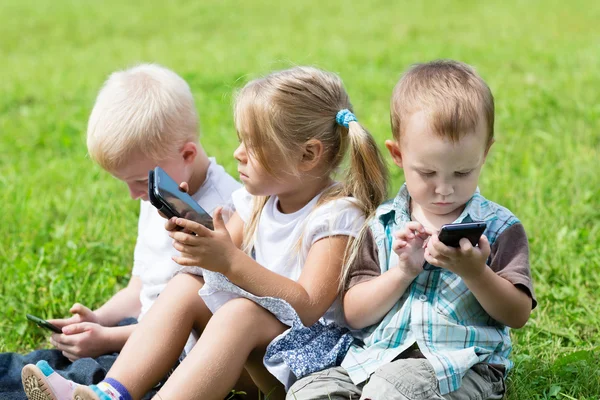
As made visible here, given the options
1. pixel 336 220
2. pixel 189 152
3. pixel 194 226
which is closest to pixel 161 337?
pixel 194 226

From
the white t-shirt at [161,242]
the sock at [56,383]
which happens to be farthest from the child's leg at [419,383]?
the white t-shirt at [161,242]

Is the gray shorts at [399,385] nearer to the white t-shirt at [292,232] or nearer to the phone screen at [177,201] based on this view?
the white t-shirt at [292,232]

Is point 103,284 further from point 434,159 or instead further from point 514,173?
point 514,173

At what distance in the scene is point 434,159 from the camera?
2.54 m

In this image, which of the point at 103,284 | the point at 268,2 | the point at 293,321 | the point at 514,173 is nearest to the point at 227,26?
the point at 268,2

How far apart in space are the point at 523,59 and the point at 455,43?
1.47m

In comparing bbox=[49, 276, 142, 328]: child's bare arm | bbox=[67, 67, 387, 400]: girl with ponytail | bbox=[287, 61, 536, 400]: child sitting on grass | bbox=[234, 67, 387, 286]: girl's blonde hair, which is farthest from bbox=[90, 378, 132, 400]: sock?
bbox=[234, 67, 387, 286]: girl's blonde hair

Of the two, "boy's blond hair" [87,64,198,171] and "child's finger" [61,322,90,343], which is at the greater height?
"boy's blond hair" [87,64,198,171]

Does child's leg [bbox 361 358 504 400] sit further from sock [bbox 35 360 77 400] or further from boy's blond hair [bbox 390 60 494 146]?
sock [bbox 35 360 77 400]

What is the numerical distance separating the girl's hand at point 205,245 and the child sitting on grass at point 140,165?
1.73ft

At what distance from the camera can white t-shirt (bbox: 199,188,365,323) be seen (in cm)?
285

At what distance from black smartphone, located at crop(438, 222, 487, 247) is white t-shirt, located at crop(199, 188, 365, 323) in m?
0.53

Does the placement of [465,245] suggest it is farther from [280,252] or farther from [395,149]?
[280,252]

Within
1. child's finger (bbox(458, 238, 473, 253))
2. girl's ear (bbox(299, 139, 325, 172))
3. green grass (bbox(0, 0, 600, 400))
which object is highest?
girl's ear (bbox(299, 139, 325, 172))
